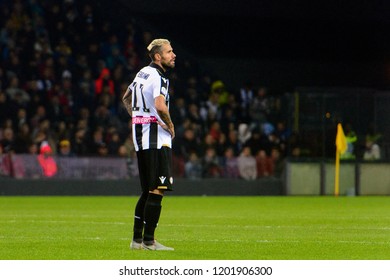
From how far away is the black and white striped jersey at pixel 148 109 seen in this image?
13.8 m

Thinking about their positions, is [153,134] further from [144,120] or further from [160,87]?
[160,87]

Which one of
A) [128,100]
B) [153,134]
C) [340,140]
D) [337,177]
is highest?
[128,100]

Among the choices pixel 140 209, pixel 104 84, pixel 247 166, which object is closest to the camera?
pixel 140 209

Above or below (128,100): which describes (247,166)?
below

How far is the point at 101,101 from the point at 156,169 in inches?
816

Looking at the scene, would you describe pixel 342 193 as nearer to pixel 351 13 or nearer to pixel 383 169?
pixel 383 169

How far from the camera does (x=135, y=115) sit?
1400cm

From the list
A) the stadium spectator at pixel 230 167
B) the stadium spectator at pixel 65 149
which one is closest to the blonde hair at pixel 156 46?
the stadium spectator at pixel 65 149

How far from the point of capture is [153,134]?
1384 centimetres

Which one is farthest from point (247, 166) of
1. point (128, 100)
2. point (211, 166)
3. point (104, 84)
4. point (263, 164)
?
point (128, 100)

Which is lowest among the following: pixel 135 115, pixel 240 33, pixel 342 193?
pixel 342 193

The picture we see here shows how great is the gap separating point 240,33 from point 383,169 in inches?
370

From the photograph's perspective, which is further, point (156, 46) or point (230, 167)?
point (230, 167)
